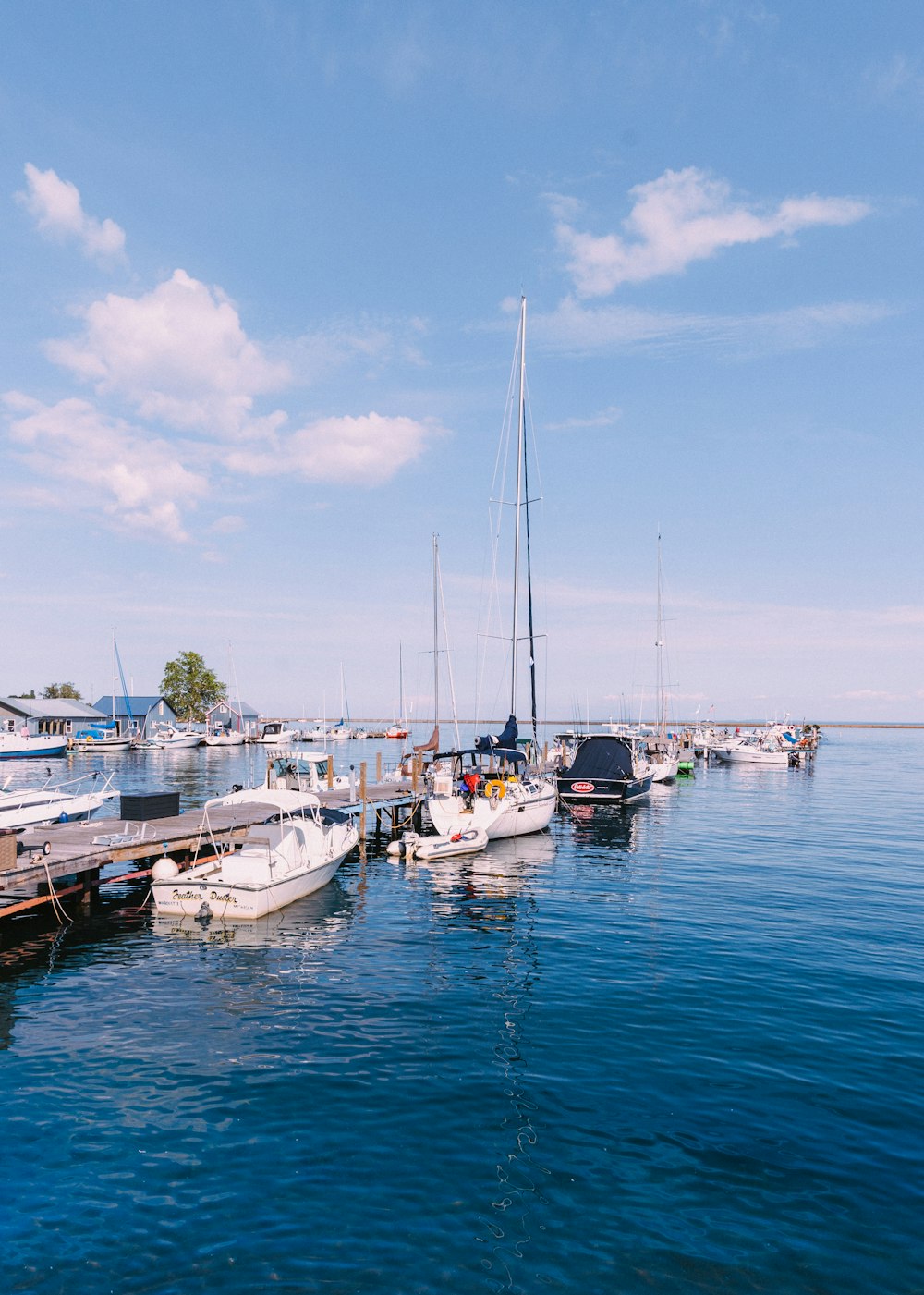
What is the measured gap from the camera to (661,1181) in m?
10.7

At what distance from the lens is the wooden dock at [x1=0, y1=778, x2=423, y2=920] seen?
947 inches

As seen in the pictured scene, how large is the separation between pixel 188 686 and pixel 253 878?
149163 mm

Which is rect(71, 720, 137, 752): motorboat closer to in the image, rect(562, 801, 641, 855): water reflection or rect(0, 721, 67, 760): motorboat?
rect(0, 721, 67, 760): motorboat

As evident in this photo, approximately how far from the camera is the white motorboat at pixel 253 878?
24.4m

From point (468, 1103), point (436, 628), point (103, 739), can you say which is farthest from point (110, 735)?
point (468, 1103)

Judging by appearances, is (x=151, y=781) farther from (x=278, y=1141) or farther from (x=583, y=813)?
(x=278, y=1141)

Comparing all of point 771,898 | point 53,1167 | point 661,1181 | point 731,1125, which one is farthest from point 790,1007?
point 53,1167

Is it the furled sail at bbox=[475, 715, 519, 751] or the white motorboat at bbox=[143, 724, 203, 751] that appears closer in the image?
the furled sail at bbox=[475, 715, 519, 751]

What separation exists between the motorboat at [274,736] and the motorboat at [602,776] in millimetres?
103777

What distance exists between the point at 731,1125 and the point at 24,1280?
9.96m

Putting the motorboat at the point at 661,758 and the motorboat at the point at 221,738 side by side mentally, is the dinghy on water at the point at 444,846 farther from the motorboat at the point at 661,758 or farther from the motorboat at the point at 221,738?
the motorboat at the point at 221,738

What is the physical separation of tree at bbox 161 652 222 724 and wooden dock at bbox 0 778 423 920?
5205 inches

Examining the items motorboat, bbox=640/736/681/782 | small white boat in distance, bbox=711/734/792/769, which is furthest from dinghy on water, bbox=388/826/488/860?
small white boat in distance, bbox=711/734/792/769

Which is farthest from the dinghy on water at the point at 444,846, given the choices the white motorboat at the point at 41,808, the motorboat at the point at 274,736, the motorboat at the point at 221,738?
the motorboat at the point at 274,736
